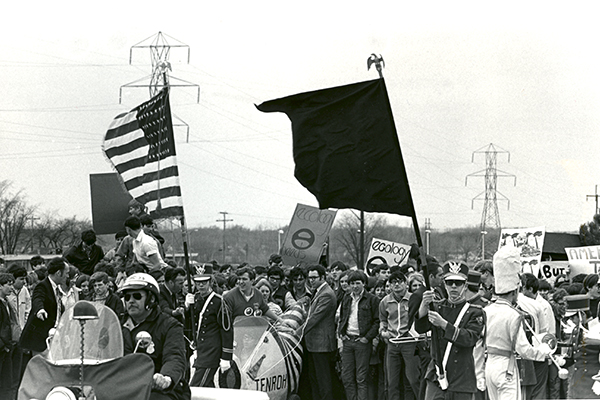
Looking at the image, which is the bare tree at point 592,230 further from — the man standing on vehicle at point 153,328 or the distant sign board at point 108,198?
the man standing on vehicle at point 153,328

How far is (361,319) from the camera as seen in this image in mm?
14797

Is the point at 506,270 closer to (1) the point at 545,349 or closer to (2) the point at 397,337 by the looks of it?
(1) the point at 545,349

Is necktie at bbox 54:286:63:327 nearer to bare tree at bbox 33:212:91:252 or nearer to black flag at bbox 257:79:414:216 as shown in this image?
black flag at bbox 257:79:414:216

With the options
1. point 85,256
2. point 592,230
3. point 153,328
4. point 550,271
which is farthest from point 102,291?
point 592,230

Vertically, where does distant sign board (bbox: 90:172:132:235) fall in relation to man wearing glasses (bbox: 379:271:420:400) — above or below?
above

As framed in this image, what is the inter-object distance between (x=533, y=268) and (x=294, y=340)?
10.5 meters

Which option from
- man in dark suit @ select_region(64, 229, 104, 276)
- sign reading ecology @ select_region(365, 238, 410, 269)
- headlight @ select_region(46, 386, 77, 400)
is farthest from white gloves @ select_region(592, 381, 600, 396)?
sign reading ecology @ select_region(365, 238, 410, 269)

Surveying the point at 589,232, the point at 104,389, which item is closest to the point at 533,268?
the point at 104,389

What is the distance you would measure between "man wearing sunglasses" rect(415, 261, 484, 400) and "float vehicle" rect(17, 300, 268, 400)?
4411 millimetres

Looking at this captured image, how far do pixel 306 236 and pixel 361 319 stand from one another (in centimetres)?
862

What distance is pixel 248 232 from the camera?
141 metres

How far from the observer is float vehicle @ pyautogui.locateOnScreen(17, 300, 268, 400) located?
630 centimetres

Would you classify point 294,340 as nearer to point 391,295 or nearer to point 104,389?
point 391,295

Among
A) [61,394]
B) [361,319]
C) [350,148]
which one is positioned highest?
[350,148]
